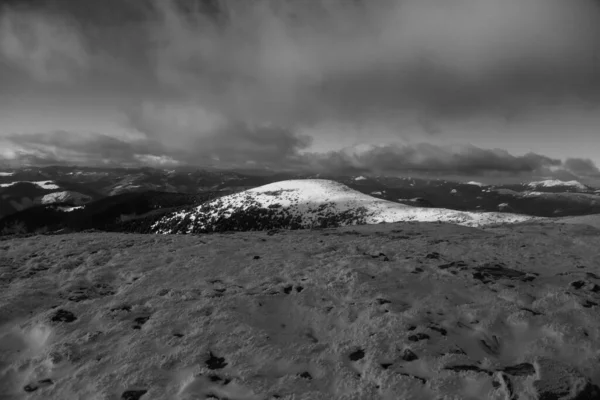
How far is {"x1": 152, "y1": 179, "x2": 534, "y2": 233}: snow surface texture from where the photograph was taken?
58.4 m

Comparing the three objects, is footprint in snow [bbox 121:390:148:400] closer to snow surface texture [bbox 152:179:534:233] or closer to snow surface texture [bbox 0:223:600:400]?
snow surface texture [bbox 0:223:600:400]

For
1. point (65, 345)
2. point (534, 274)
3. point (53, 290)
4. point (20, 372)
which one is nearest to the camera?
point (20, 372)

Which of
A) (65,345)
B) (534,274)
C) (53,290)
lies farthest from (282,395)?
(534,274)

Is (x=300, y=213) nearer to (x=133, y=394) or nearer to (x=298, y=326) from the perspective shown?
(x=298, y=326)

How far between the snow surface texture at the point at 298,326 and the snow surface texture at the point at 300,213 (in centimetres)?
4057

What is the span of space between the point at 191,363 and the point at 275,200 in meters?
78.4

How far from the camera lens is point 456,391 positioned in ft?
18.7

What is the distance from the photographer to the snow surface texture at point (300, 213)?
58.4 metres

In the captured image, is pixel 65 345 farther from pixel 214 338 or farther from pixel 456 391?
pixel 456 391

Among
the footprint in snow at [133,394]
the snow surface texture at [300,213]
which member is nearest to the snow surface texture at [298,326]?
the footprint in snow at [133,394]

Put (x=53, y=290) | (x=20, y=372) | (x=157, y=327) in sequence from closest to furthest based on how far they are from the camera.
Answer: (x=20, y=372) → (x=157, y=327) → (x=53, y=290)

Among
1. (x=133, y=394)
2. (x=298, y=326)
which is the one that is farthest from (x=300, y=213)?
(x=133, y=394)

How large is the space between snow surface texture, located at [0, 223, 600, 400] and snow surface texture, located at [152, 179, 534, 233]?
133ft

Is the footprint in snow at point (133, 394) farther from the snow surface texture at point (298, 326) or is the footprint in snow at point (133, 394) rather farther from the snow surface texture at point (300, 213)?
the snow surface texture at point (300, 213)
